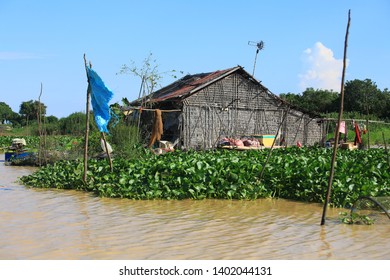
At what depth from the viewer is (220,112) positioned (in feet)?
59.8

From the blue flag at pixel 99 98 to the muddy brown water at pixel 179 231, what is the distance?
65.1 inches

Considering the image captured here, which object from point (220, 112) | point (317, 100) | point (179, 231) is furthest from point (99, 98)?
point (317, 100)

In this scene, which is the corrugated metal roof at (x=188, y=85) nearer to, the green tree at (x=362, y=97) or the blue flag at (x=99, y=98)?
the blue flag at (x=99, y=98)

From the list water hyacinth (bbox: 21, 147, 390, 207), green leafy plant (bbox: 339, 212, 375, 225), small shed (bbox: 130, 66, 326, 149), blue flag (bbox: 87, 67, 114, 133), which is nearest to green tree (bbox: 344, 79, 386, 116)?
small shed (bbox: 130, 66, 326, 149)

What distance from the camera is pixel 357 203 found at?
645 cm

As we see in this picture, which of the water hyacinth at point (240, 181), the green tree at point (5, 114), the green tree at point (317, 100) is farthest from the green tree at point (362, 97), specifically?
the green tree at point (5, 114)

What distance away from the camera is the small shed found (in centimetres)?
1719

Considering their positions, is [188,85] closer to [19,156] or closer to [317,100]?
[19,156]

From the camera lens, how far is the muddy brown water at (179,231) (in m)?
4.91

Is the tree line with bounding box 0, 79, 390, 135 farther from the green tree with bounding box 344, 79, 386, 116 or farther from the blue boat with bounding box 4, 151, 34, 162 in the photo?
the blue boat with bounding box 4, 151, 34, 162

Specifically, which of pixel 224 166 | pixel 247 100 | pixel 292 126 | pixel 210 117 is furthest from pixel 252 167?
pixel 292 126

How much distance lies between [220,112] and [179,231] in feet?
41.4

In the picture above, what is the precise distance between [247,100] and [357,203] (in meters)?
13.0

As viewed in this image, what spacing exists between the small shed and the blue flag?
23.7 ft
